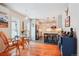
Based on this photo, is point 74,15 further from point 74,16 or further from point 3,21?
point 3,21

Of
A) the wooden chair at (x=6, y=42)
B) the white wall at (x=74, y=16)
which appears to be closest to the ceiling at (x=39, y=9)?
the white wall at (x=74, y=16)

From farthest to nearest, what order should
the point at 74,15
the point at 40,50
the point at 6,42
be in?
the point at 74,15 < the point at 40,50 < the point at 6,42

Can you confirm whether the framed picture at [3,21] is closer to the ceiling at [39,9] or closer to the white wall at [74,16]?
the ceiling at [39,9]

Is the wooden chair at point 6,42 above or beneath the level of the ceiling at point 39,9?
beneath

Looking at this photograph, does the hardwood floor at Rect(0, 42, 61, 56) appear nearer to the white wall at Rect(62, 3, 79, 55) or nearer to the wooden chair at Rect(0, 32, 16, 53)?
the wooden chair at Rect(0, 32, 16, 53)

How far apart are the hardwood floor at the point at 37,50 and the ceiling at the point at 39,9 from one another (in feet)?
2.19

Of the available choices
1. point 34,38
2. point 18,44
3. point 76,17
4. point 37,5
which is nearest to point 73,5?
point 76,17

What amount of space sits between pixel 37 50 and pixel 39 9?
894mm

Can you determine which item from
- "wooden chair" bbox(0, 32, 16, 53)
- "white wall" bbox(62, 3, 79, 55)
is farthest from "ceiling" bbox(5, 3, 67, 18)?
"wooden chair" bbox(0, 32, 16, 53)

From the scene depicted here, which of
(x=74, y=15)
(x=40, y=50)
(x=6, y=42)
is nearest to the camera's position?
(x=6, y=42)

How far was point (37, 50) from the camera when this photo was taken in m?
3.74

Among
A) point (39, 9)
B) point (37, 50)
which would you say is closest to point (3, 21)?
point (39, 9)

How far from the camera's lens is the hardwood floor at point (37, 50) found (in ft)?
12.0

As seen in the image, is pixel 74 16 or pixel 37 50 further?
pixel 74 16
